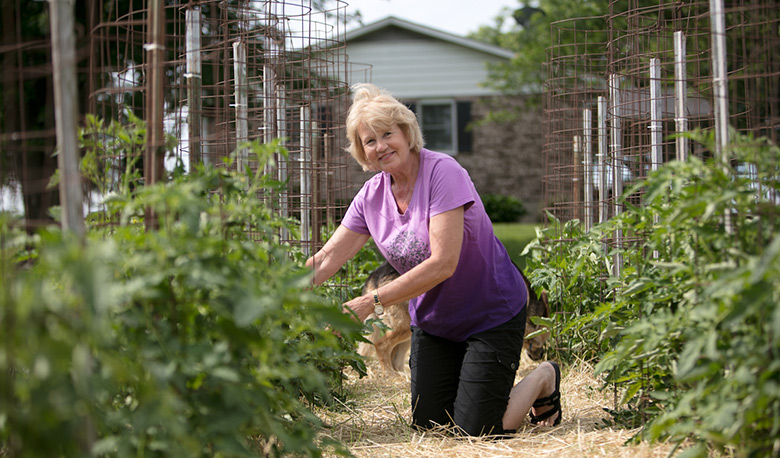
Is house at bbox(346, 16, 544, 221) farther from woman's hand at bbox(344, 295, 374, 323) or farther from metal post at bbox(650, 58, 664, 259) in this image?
woman's hand at bbox(344, 295, 374, 323)

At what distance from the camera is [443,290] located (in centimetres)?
380

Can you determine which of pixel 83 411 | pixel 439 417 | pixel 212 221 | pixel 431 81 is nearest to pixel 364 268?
pixel 439 417

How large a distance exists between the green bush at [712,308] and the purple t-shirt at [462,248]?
0.84 m

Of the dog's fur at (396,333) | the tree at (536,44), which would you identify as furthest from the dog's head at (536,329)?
the tree at (536,44)

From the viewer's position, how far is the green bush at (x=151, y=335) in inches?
61.8

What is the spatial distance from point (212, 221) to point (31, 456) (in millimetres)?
888

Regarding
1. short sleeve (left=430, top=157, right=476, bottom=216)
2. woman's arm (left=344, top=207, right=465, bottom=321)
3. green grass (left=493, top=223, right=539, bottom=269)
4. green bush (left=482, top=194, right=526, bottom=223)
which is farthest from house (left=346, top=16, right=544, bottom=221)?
woman's arm (left=344, top=207, right=465, bottom=321)

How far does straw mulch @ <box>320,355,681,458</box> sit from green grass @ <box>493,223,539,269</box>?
19.2 feet

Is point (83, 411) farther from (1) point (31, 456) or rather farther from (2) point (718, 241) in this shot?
(2) point (718, 241)

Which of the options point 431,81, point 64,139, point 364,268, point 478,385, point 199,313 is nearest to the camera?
point 64,139

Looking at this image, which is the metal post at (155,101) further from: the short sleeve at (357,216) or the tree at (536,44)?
the tree at (536,44)

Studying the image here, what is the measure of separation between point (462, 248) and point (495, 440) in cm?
100

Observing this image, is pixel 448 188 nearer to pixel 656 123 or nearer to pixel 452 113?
pixel 656 123

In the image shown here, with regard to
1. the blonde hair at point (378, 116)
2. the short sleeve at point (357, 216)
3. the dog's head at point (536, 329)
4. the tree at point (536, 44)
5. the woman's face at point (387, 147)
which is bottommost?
the dog's head at point (536, 329)
